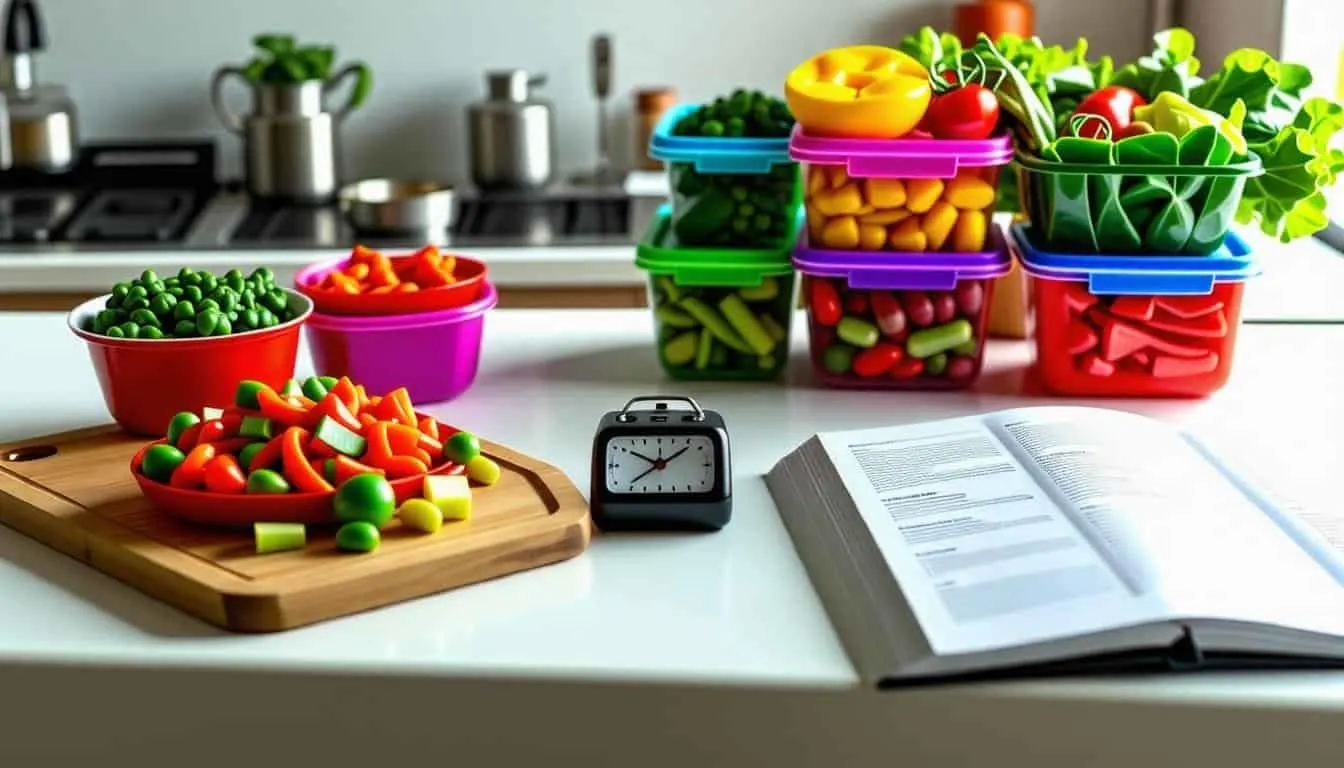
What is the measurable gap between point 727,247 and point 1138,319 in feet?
1.23

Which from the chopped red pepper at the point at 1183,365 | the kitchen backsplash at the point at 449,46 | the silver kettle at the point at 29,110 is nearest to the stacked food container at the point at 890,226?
the chopped red pepper at the point at 1183,365

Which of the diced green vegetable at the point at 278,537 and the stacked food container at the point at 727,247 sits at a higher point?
the stacked food container at the point at 727,247

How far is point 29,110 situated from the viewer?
2.92m

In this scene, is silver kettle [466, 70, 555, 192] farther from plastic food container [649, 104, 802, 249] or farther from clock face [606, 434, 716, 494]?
clock face [606, 434, 716, 494]

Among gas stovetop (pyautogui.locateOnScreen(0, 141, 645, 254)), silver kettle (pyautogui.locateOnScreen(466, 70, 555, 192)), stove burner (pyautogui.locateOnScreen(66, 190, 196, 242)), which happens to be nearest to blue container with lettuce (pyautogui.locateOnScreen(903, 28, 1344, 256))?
gas stovetop (pyautogui.locateOnScreen(0, 141, 645, 254))

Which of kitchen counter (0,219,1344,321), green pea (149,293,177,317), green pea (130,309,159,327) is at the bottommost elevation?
kitchen counter (0,219,1344,321)

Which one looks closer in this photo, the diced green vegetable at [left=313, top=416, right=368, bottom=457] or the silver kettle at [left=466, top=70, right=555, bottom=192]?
the diced green vegetable at [left=313, top=416, right=368, bottom=457]

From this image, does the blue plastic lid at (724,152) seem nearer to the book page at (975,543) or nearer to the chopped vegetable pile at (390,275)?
the chopped vegetable pile at (390,275)

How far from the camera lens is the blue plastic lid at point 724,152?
5.10 ft

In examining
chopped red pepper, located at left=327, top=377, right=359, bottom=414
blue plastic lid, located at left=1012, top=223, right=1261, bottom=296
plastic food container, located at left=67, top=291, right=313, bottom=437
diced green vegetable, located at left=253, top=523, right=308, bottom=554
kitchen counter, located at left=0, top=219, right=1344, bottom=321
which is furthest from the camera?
kitchen counter, located at left=0, top=219, right=1344, bottom=321

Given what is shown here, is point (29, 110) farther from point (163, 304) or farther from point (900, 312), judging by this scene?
point (900, 312)

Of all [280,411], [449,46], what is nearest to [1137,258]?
[280,411]

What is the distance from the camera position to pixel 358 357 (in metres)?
1.48

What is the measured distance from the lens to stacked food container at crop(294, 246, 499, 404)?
1475 millimetres
